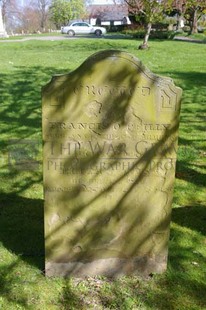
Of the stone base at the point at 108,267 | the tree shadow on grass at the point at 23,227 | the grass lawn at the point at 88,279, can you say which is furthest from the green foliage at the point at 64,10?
the stone base at the point at 108,267

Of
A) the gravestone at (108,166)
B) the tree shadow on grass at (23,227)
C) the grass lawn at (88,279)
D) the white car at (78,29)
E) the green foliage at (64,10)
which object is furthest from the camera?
the green foliage at (64,10)

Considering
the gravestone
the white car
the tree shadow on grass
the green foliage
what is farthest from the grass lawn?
the green foliage

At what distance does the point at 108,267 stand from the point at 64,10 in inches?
3761

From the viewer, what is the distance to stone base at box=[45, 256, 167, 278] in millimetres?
3688

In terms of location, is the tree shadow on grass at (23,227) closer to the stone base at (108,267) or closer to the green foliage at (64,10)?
the stone base at (108,267)

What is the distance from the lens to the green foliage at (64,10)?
298 feet

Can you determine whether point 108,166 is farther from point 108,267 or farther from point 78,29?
point 78,29

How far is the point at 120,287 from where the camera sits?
142 inches

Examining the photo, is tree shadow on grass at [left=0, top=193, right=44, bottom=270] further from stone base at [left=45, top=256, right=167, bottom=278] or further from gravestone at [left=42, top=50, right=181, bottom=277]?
gravestone at [left=42, top=50, right=181, bottom=277]

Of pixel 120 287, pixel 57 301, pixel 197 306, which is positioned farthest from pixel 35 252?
pixel 197 306

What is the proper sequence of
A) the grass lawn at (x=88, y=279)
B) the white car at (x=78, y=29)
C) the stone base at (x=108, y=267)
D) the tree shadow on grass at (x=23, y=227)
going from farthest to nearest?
the white car at (x=78, y=29) → the tree shadow on grass at (x=23, y=227) → the stone base at (x=108, y=267) → the grass lawn at (x=88, y=279)

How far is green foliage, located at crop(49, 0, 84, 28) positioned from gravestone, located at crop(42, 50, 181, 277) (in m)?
94.1

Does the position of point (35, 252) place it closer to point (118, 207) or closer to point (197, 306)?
point (118, 207)

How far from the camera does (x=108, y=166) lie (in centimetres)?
339
